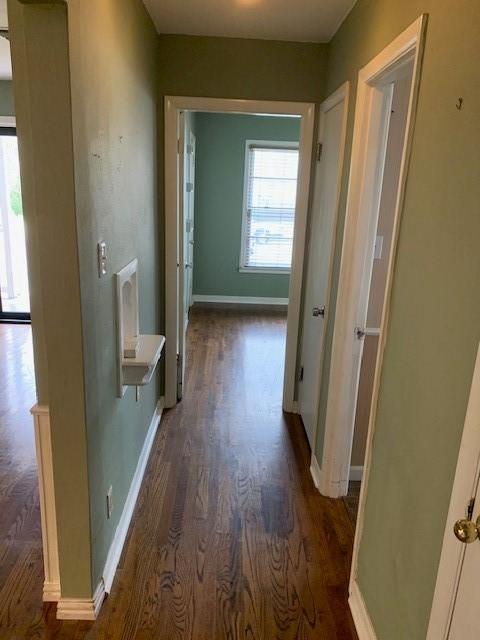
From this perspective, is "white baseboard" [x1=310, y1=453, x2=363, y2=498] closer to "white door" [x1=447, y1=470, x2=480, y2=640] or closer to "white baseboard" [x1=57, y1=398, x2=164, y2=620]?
"white baseboard" [x1=57, y1=398, x2=164, y2=620]

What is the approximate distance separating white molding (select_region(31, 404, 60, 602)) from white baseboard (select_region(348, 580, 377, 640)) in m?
1.11

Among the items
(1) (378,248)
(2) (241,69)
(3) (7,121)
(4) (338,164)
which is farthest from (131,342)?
(3) (7,121)

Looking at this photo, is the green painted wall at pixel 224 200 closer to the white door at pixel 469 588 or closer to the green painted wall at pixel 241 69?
the green painted wall at pixel 241 69

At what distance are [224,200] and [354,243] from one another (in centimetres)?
418

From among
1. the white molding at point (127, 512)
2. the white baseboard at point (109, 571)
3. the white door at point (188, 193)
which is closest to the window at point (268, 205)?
the white door at point (188, 193)

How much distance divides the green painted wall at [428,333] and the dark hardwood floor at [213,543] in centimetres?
41

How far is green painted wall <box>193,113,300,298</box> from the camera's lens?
19.1ft

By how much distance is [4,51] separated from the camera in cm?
337

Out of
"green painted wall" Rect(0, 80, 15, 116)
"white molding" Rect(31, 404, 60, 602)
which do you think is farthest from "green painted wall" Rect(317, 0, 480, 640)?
"green painted wall" Rect(0, 80, 15, 116)

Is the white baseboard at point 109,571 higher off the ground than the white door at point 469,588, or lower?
lower

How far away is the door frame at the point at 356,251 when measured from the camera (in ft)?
5.92

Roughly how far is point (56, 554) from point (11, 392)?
208 centimetres

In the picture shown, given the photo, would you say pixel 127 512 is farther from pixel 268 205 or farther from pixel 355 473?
pixel 268 205

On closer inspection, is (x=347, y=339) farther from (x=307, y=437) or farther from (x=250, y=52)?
(x=250, y=52)
